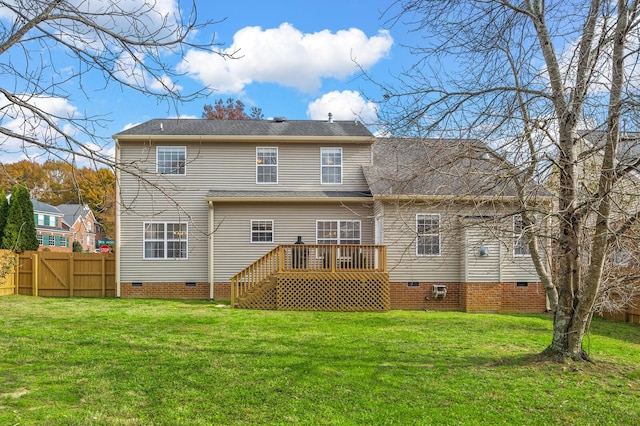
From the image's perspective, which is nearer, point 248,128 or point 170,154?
point 170,154

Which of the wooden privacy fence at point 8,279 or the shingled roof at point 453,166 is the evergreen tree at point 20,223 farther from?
the shingled roof at point 453,166

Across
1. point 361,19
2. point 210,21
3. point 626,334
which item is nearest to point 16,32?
point 210,21

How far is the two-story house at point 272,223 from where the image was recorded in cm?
1443

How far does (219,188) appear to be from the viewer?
16.0 m

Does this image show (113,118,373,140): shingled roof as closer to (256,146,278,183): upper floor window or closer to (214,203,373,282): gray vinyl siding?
(256,146,278,183): upper floor window

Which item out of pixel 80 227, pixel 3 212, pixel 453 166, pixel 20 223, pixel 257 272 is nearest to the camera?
pixel 453 166

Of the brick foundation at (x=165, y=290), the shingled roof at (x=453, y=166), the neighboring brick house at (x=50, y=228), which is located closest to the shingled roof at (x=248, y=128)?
the brick foundation at (x=165, y=290)

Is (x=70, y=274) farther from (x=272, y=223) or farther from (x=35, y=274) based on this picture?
(x=272, y=223)

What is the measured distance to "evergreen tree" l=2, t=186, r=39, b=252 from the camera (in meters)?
17.9

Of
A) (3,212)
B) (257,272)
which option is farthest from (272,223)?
(3,212)

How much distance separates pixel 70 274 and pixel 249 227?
672 centimetres

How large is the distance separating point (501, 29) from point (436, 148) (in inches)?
82.3

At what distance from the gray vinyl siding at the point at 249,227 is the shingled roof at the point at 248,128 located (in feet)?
8.50

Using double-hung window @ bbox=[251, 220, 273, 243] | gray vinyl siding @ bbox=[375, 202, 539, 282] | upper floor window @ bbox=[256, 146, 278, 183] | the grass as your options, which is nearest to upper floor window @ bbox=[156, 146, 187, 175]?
upper floor window @ bbox=[256, 146, 278, 183]
